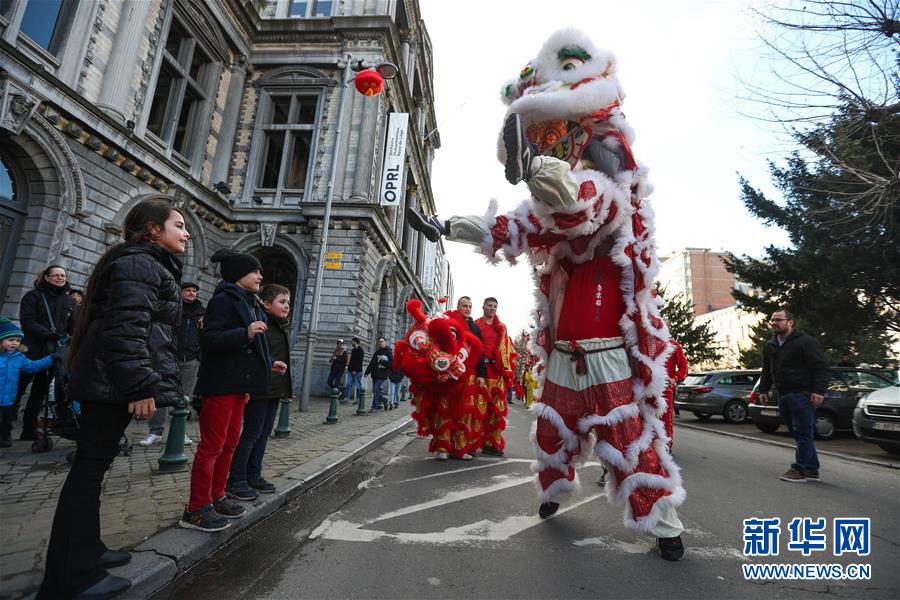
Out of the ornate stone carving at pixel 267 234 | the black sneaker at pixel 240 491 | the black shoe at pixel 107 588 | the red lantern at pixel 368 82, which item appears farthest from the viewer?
the ornate stone carving at pixel 267 234

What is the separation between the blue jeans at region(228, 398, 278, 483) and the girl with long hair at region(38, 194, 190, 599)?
122 centimetres

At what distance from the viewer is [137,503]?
3082 mm

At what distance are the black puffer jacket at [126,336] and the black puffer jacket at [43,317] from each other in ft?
12.9

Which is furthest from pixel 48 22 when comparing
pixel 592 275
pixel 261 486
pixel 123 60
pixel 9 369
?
pixel 592 275

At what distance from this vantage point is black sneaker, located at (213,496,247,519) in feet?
9.30

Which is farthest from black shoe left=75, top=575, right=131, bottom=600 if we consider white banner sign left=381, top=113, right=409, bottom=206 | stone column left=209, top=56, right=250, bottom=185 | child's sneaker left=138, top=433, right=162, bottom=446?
stone column left=209, top=56, right=250, bottom=185

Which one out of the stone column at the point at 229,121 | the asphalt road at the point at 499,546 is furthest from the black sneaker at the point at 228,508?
the stone column at the point at 229,121

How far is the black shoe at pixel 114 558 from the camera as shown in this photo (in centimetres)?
203

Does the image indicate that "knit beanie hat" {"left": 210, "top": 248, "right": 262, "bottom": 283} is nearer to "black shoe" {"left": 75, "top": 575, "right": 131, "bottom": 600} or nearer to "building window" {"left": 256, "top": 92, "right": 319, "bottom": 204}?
"black shoe" {"left": 75, "top": 575, "right": 131, "bottom": 600}

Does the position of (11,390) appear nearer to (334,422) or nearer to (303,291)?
(334,422)

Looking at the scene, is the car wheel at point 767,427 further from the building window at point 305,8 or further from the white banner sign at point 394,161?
the building window at point 305,8

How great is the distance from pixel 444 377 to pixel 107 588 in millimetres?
3662

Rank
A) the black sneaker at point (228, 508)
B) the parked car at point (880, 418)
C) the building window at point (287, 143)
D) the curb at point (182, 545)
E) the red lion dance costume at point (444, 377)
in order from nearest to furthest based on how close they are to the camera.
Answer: the curb at point (182, 545), the black sneaker at point (228, 508), the red lion dance costume at point (444, 377), the parked car at point (880, 418), the building window at point (287, 143)

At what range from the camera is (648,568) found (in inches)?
91.9
